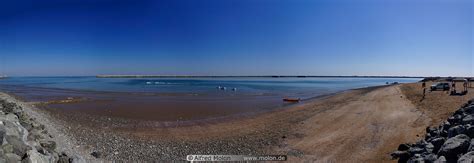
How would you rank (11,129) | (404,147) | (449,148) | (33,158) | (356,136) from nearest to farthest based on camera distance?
(33,158) → (449,148) → (11,129) → (404,147) → (356,136)

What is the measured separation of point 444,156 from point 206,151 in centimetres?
810

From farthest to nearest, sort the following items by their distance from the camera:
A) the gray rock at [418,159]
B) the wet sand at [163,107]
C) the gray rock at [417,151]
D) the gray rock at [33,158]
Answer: the wet sand at [163,107] < the gray rock at [417,151] < the gray rock at [418,159] < the gray rock at [33,158]

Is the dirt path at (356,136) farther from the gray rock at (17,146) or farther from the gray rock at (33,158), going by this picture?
the gray rock at (17,146)

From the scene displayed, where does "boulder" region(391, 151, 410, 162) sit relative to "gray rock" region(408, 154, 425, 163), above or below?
below

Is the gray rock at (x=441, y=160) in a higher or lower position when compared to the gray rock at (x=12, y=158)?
lower

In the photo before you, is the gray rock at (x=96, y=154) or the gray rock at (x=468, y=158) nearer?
the gray rock at (x=468, y=158)

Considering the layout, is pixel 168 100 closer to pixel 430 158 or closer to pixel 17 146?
pixel 17 146

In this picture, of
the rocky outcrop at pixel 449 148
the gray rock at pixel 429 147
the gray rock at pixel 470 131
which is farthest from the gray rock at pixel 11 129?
the gray rock at pixel 470 131

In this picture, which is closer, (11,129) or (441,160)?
(441,160)

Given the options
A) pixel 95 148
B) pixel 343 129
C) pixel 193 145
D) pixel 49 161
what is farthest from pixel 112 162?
pixel 343 129

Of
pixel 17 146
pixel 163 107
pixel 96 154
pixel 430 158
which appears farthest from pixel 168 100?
pixel 430 158

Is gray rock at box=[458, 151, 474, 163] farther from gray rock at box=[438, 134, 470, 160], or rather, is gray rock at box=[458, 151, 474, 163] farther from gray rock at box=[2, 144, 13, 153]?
gray rock at box=[2, 144, 13, 153]

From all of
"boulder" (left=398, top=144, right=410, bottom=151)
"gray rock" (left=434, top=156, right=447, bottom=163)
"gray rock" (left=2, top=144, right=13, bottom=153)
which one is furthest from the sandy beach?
"gray rock" (left=2, top=144, right=13, bottom=153)

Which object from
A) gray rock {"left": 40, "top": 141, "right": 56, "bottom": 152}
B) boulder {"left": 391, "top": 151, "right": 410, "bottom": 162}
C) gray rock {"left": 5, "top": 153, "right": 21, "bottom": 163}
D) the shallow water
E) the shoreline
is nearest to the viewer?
gray rock {"left": 5, "top": 153, "right": 21, "bottom": 163}
